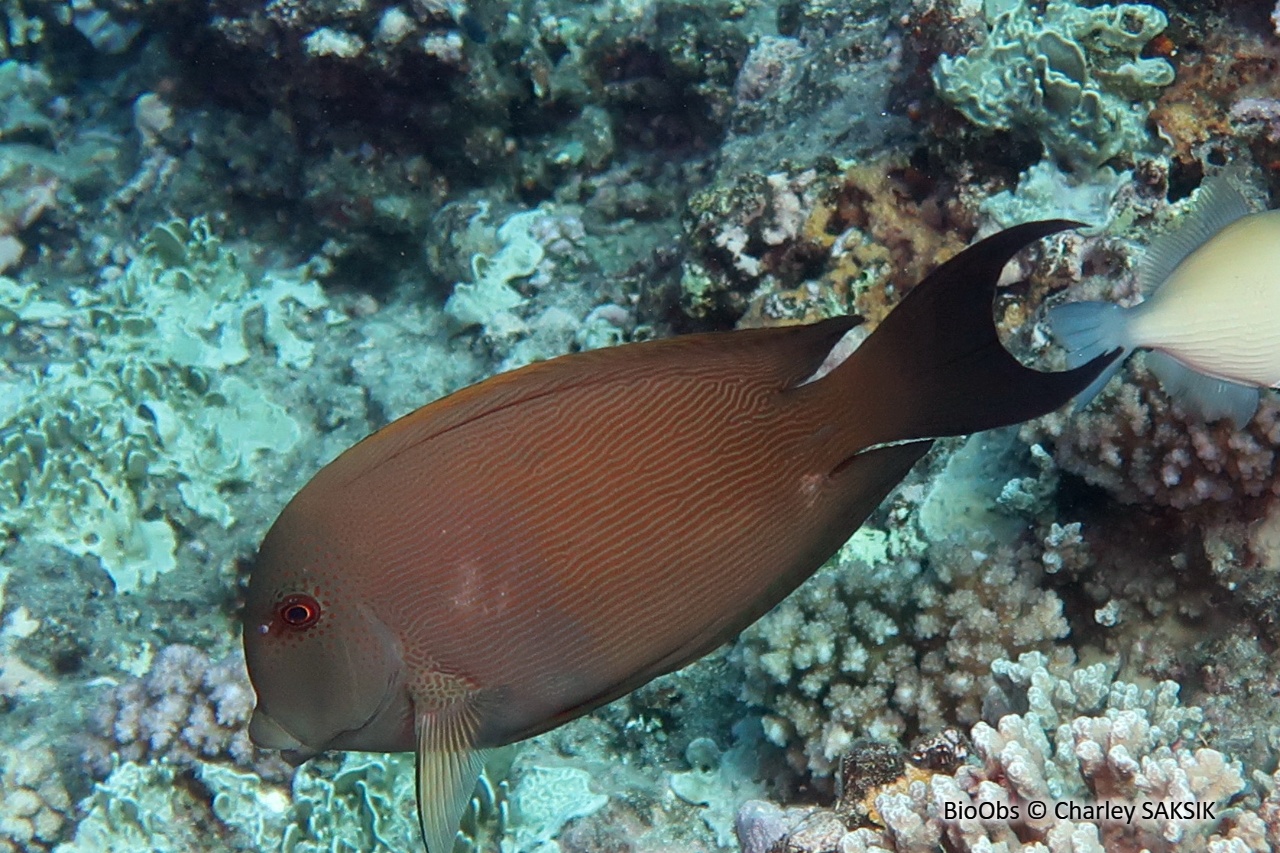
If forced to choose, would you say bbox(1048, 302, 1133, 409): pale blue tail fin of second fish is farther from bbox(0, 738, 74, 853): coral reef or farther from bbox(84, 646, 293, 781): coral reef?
bbox(0, 738, 74, 853): coral reef

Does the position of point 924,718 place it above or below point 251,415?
above

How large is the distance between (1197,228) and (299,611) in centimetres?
233

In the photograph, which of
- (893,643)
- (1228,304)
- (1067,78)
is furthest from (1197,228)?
(1067,78)

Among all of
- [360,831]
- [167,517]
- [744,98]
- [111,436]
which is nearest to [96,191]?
[111,436]

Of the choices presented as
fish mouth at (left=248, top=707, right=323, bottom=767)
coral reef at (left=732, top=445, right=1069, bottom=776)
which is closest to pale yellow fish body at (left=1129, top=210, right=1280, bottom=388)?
coral reef at (left=732, top=445, right=1069, bottom=776)

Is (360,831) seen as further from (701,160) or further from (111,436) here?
(701,160)

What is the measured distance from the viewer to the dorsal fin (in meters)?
2.25

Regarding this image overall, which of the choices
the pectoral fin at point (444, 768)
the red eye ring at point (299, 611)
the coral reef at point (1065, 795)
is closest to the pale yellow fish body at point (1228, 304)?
the coral reef at point (1065, 795)

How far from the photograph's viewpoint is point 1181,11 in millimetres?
4316

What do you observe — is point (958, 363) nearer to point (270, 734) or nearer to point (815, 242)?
point (270, 734)

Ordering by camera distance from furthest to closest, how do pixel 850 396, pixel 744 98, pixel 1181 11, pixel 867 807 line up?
1. pixel 744 98
2. pixel 1181 11
3. pixel 867 807
4. pixel 850 396

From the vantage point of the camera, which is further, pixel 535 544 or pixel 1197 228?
pixel 1197 228

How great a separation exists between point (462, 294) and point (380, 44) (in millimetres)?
2131

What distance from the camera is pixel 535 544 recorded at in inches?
69.4
